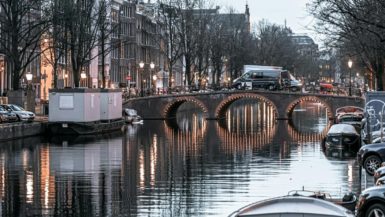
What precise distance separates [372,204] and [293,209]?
9422 millimetres

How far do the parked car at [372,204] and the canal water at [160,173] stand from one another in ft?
24.0

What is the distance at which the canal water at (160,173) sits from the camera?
87.8ft

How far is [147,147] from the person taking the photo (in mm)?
56844

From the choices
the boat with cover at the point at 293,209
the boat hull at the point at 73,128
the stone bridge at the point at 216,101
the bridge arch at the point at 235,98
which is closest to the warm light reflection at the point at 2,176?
the boat hull at the point at 73,128

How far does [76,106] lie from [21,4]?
9150 millimetres

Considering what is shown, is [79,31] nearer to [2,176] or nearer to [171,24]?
[171,24]

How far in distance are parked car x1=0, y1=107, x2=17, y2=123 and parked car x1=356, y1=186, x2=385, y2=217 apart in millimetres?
48953

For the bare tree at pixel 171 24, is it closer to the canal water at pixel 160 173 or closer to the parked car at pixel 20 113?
the canal water at pixel 160 173

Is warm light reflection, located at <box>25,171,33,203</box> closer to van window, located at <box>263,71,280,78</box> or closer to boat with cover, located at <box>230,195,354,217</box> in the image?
boat with cover, located at <box>230,195,354,217</box>

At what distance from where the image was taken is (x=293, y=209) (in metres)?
8.25

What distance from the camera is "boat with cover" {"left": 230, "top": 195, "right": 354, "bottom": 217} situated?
321 inches

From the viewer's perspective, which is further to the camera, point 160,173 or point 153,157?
point 153,157

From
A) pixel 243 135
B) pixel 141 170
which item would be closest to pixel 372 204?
pixel 141 170

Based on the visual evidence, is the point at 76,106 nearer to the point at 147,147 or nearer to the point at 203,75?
the point at 147,147
